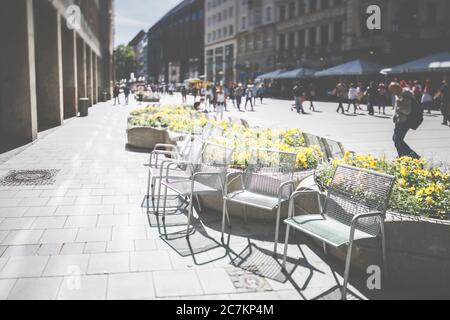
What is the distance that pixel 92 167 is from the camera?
9.88m

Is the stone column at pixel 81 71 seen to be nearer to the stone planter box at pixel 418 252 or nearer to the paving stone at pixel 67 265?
the paving stone at pixel 67 265

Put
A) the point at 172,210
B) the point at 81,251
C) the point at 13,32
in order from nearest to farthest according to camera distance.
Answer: the point at 81,251
the point at 172,210
the point at 13,32

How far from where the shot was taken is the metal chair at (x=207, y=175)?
584cm

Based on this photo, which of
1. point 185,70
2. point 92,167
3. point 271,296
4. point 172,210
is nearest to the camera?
point 271,296

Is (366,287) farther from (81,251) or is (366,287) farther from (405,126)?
(405,126)

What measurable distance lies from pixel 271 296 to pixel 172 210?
2.96m

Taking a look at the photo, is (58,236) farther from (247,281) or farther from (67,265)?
(247,281)

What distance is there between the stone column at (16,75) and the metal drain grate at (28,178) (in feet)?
12.7

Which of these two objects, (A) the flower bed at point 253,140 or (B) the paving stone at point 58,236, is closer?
(B) the paving stone at point 58,236

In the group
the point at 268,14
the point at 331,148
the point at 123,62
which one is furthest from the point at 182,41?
the point at 331,148

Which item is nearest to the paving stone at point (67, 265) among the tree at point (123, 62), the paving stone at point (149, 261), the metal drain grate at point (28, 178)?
the paving stone at point (149, 261)

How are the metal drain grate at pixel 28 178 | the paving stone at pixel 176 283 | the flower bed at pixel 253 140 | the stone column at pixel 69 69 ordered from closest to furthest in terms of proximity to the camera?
the paving stone at pixel 176 283 < the flower bed at pixel 253 140 < the metal drain grate at pixel 28 178 < the stone column at pixel 69 69

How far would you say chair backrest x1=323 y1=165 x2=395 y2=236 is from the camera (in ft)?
13.7

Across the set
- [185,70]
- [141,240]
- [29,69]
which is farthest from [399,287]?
[185,70]
